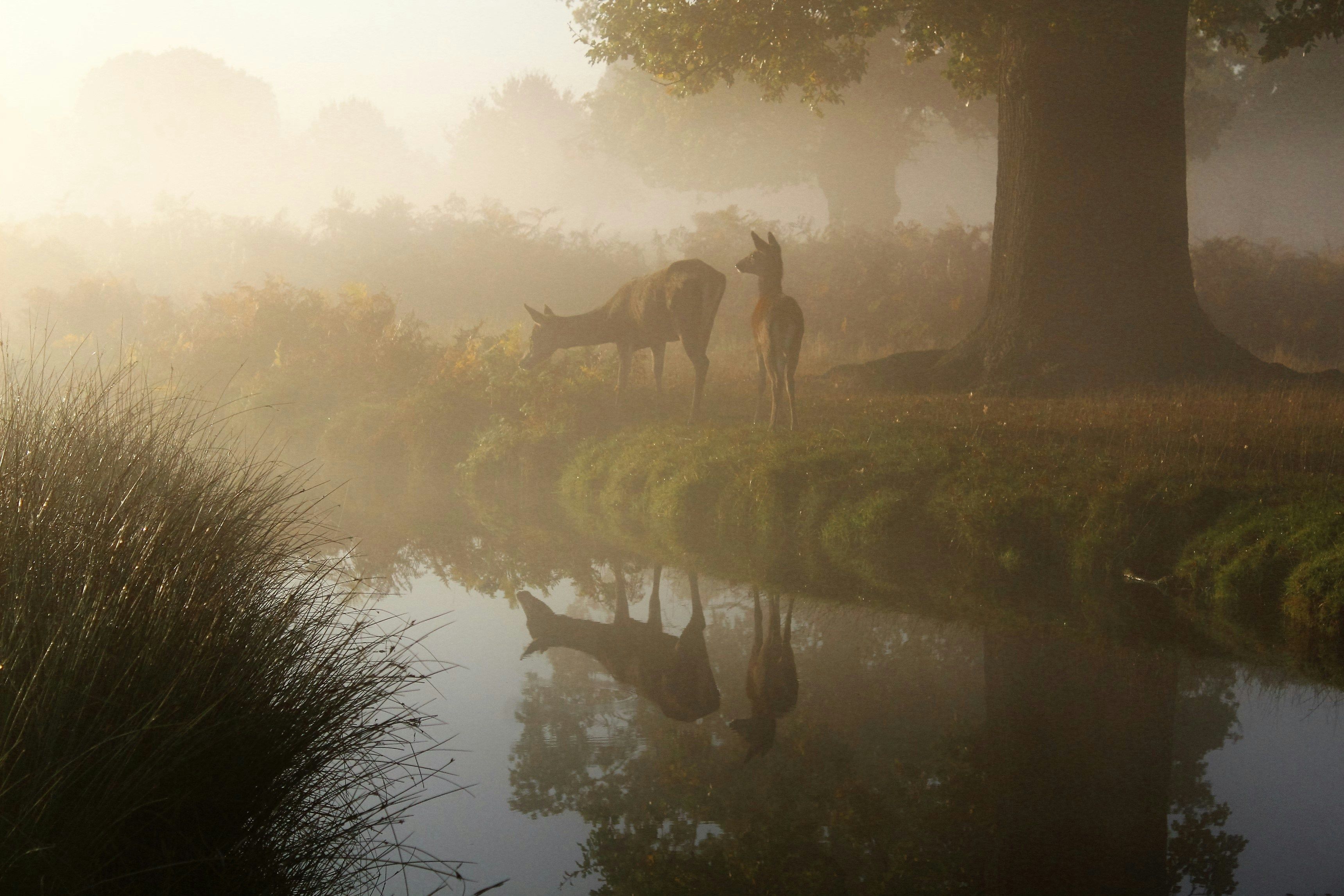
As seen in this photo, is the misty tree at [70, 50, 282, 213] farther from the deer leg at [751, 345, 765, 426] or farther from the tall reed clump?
the tall reed clump

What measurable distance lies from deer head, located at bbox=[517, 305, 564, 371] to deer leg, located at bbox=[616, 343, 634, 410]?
104 centimetres

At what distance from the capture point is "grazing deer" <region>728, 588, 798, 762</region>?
5.88 meters

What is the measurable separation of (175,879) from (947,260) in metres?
21.7

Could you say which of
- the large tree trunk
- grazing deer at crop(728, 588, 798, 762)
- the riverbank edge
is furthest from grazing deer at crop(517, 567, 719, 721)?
the large tree trunk

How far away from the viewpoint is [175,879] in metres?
3.46

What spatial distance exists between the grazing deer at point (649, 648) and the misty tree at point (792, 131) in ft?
77.2

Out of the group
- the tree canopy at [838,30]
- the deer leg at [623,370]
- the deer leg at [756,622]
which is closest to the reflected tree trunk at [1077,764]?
the deer leg at [756,622]

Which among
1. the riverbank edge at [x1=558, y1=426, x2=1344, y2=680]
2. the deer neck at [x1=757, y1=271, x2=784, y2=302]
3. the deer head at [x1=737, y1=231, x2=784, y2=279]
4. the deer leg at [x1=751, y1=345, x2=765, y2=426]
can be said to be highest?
the deer head at [x1=737, y1=231, x2=784, y2=279]

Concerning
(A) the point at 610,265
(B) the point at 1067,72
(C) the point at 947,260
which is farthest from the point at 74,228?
(B) the point at 1067,72

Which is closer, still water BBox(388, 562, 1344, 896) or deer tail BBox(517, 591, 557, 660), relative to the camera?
still water BBox(388, 562, 1344, 896)

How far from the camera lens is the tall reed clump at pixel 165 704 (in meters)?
3.18

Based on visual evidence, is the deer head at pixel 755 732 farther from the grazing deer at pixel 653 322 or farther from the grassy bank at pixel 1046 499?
the grazing deer at pixel 653 322

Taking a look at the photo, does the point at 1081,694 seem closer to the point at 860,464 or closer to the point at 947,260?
the point at 860,464

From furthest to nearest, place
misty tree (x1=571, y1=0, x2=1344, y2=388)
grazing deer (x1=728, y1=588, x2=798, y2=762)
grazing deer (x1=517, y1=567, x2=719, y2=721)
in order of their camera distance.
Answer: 1. misty tree (x1=571, y1=0, x2=1344, y2=388)
2. grazing deer (x1=517, y1=567, x2=719, y2=721)
3. grazing deer (x1=728, y1=588, x2=798, y2=762)
